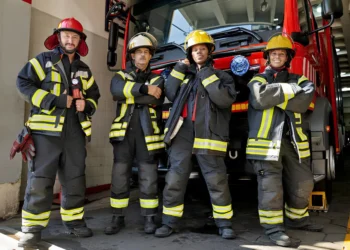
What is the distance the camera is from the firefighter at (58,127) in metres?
2.46

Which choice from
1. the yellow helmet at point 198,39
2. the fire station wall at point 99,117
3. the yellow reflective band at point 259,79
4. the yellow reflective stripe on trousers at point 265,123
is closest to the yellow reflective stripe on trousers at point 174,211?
the yellow reflective stripe on trousers at point 265,123

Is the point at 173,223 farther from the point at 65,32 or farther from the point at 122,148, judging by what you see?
Result: the point at 65,32

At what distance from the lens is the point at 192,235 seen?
272cm

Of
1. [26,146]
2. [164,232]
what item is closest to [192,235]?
[164,232]

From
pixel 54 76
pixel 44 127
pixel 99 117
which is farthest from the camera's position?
pixel 99 117

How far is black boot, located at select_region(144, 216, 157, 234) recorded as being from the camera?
2.75 metres

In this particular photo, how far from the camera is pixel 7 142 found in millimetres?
3209

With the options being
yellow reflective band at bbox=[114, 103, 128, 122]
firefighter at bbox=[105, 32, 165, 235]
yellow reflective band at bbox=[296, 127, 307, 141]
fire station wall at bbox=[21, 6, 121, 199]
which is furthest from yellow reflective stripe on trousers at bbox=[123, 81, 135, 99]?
fire station wall at bbox=[21, 6, 121, 199]

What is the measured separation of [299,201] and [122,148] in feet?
5.30

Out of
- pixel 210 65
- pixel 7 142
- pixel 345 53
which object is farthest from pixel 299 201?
pixel 345 53

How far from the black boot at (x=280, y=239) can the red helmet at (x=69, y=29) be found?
2315mm

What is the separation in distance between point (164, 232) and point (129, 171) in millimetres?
615

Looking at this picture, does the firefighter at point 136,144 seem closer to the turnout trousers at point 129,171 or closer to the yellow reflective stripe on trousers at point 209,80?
the turnout trousers at point 129,171

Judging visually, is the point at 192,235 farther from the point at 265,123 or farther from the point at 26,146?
the point at 26,146
